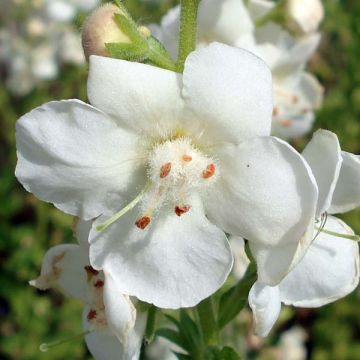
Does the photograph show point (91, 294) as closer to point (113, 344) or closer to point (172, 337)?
point (113, 344)

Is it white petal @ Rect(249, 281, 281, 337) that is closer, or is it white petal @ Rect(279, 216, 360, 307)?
white petal @ Rect(249, 281, 281, 337)

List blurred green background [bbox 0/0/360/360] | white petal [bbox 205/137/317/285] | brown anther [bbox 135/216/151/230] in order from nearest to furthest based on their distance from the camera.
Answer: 1. white petal [bbox 205/137/317/285]
2. brown anther [bbox 135/216/151/230]
3. blurred green background [bbox 0/0/360/360]

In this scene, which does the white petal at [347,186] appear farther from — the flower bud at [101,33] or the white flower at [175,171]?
the flower bud at [101,33]

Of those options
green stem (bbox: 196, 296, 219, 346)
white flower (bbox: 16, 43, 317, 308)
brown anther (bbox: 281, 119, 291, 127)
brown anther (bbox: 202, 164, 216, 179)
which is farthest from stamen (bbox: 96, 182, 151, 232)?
brown anther (bbox: 281, 119, 291, 127)

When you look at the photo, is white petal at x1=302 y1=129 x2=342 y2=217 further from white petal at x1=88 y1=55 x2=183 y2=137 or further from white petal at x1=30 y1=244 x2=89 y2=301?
white petal at x1=30 y1=244 x2=89 y2=301

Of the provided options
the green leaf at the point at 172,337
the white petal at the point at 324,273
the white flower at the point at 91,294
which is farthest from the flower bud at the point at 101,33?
the green leaf at the point at 172,337

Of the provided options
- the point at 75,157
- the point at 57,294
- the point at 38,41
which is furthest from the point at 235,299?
the point at 38,41
